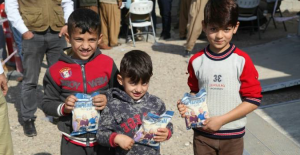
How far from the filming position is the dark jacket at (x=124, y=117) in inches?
102

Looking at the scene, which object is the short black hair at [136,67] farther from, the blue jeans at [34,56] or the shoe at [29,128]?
the shoe at [29,128]

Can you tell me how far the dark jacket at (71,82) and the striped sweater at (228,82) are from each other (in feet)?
2.05

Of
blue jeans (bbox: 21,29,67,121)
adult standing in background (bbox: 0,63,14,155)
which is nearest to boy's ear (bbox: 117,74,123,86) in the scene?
adult standing in background (bbox: 0,63,14,155)

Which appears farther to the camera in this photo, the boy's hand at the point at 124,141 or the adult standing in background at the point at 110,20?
the adult standing in background at the point at 110,20

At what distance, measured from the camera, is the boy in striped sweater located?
269cm

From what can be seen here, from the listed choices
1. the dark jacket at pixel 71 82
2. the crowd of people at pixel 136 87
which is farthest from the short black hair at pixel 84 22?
the dark jacket at pixel 71 82

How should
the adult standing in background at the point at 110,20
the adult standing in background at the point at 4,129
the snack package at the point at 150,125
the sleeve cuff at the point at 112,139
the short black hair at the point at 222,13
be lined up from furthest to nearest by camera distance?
the adult standing in background at the point at 110,20 → the adult standing in background at the point at 4,129 → the short black hair at the point at 222,13 → the sleeve cuff at the point at 112,139 → the snack package at the point at 150,125

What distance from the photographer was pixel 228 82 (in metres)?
2.73

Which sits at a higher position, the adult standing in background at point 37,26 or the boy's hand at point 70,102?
the boy's hand at point 70,102

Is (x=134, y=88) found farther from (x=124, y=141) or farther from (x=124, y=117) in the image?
(x=124, y=141)

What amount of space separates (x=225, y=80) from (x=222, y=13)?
0.44 m

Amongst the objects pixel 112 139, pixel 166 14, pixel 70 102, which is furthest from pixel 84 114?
pixel 166 14

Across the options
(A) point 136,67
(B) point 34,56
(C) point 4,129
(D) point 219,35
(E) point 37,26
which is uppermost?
(D) point 219,35

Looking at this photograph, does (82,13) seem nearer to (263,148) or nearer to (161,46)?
(263,148)
